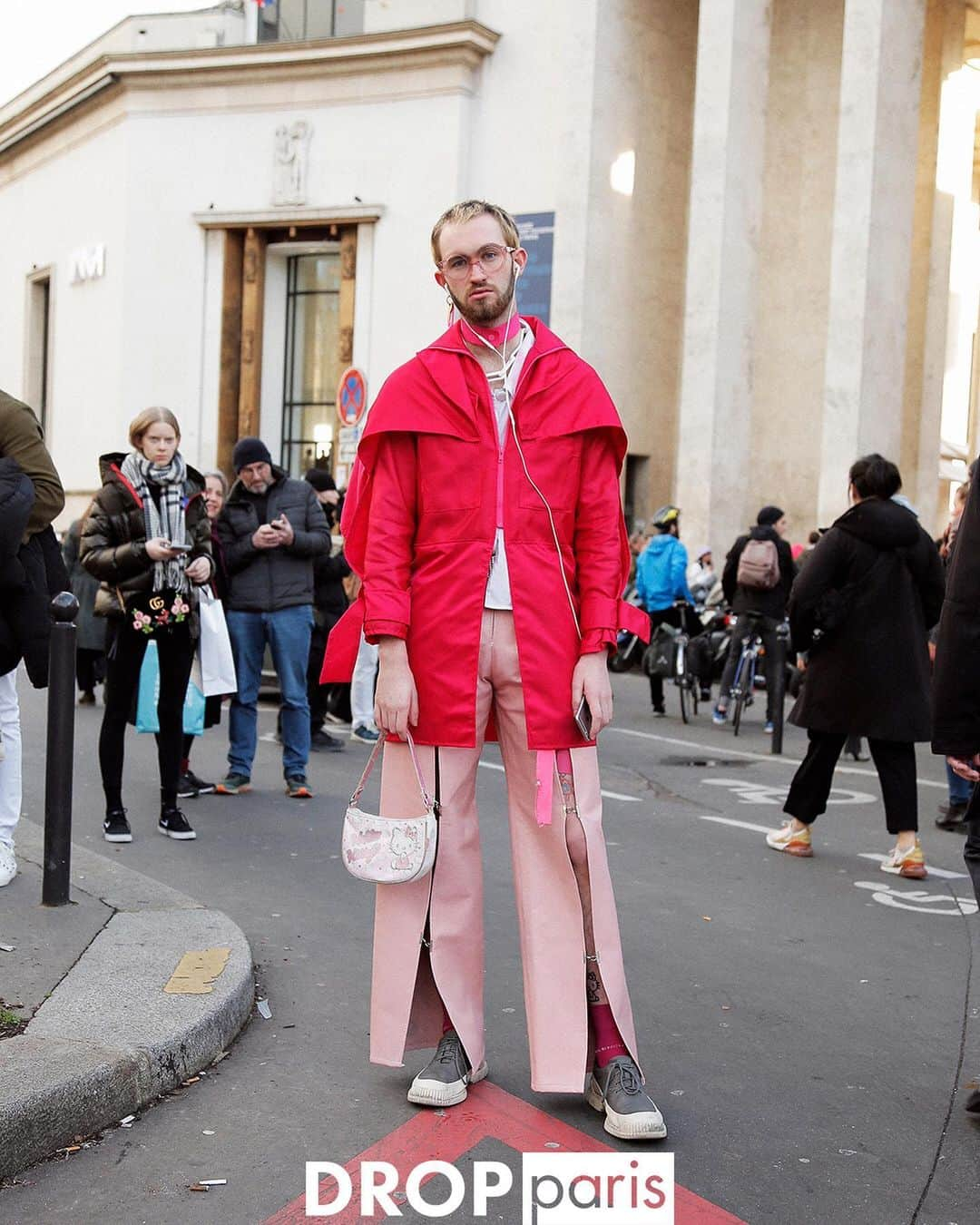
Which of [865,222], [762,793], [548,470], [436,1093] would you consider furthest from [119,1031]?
[865,222]

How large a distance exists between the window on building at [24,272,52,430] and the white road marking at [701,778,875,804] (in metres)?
30.3

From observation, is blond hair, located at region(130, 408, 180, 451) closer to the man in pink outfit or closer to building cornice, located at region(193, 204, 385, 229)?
the man in pink outfit

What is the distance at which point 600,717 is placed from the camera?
384 cm

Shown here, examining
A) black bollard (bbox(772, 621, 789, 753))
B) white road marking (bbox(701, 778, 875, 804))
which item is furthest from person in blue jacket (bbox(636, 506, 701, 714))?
white road marking (bbox(701, 778, 875, 804))

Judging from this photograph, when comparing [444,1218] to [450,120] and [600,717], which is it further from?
[450,120]

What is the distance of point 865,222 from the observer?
23609 millimetres

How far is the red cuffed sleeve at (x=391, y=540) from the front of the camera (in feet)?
12.5

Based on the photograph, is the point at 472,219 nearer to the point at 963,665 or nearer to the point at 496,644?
the point at 496,644

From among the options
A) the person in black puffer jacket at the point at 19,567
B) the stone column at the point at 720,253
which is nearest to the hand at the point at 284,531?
the person in black puffer jacket at the point at 19,567

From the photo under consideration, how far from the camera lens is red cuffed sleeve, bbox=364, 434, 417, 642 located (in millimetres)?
3807

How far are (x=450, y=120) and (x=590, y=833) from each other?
26597mm

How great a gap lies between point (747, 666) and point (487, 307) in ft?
33.3

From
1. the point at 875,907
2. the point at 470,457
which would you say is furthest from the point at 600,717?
the point at 875,907

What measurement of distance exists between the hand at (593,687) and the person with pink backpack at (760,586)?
371 inches
